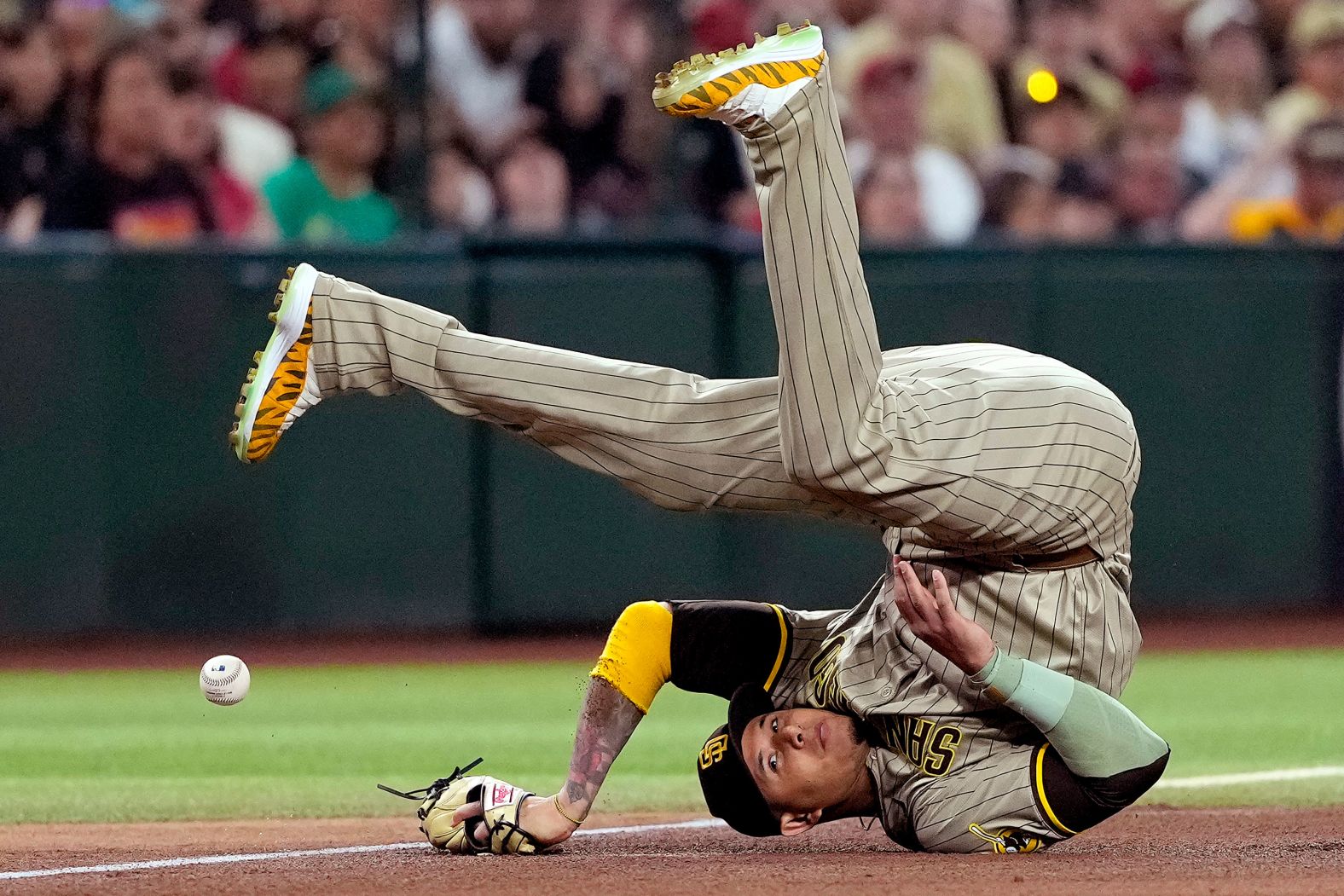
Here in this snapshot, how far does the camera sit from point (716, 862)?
4215 millimetres

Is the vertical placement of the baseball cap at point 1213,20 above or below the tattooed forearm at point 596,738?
above

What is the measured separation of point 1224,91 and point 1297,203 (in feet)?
4.56

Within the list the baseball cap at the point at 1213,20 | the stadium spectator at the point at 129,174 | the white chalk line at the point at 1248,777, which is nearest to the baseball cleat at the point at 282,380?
the white chalk line at the point at 1248,777

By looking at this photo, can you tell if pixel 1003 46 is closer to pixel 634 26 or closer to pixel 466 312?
pixel 634 26

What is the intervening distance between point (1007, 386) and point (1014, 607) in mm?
472

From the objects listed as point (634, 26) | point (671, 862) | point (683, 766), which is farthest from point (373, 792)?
point (634, 26)

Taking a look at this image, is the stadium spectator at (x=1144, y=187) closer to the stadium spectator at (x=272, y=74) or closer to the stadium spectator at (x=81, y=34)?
the stadium spectator at (x=272, y=74)

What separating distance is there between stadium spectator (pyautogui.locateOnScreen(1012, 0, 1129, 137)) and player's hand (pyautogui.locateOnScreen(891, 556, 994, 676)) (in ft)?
23.3

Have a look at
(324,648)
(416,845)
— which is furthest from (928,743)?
(324,648)

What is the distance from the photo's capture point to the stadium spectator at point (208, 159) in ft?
28.5

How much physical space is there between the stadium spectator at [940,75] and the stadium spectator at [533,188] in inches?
64.0

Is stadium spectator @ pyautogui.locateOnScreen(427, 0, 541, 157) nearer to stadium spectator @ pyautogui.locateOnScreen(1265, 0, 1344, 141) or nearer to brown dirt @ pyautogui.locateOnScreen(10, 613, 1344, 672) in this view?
brown dirt @ pyautogui.locateOnScreen(10, 613, 1344, 672)

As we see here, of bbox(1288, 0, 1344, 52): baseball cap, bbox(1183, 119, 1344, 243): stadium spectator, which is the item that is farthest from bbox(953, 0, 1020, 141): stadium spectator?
bbox(1288, 0, 1344, 52): baseball cap

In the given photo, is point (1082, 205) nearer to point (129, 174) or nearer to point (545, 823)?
point (129, 174)
